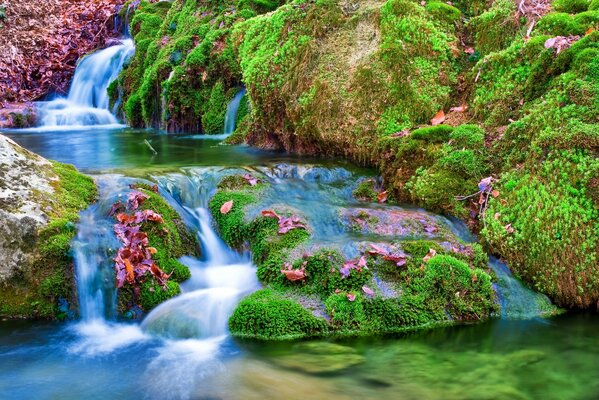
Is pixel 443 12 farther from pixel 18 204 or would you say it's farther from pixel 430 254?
pixel 18 204

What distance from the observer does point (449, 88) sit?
24.8 feet

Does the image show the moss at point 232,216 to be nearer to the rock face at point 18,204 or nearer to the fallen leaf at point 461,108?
the rock face at point 18,204

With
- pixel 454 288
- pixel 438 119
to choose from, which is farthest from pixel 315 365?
pixel 438 119

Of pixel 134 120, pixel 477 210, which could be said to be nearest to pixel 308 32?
pixel 477 210

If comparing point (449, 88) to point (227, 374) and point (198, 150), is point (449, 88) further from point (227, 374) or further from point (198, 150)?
point (227, 374)

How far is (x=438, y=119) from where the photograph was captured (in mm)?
7254

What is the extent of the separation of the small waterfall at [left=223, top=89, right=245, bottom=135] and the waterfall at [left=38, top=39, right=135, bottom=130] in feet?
15.2

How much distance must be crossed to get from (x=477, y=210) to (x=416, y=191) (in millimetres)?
769

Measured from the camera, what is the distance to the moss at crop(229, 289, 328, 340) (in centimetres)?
453

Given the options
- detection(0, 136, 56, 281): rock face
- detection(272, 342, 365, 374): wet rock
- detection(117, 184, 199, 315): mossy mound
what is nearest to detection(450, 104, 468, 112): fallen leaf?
detection(117, 184, 199, 315): mossy mound

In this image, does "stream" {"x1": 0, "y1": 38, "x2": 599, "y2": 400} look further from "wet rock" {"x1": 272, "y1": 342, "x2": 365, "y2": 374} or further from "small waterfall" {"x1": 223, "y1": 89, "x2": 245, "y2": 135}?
"small waterfall" {"x1": 223, "y1": 89, "x2": 245, "y2": 135}

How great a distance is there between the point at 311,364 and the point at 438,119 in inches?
169

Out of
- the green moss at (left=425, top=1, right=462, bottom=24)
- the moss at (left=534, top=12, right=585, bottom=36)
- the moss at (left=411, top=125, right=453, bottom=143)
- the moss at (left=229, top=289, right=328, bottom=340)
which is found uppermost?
the green moss at (left=425, top=1, right=462, bottom=24)

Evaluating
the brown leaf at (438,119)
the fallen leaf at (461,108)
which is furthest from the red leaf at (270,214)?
the fallen leaf at (461,108)
